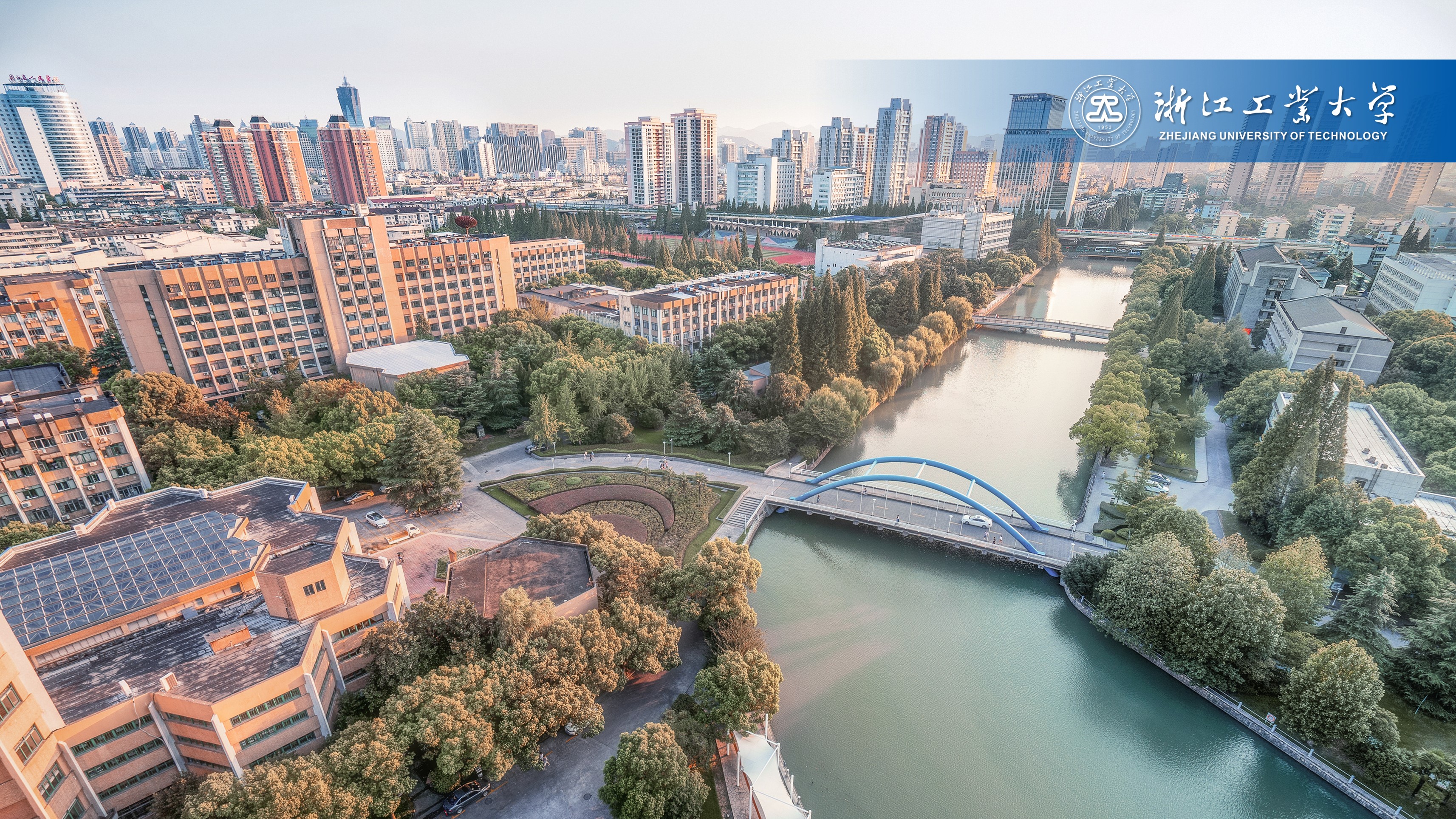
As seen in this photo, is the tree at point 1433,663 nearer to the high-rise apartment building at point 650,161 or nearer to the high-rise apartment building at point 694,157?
the high-rise apartment building at point 694,157

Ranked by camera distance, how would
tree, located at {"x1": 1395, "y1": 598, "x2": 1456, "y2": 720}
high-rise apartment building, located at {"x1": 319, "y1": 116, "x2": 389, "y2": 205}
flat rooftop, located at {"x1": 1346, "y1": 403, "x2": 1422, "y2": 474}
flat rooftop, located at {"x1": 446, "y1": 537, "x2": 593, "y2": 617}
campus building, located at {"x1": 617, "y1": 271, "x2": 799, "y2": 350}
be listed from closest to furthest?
tree, located at {"x1": 1395, "y1": 598, "x2": 1456, "y2": 720} < flat rooftop, located at {"x1": 446, "y1": 537, "x2": 593, "y2": 617} < flat rooftop, located at {"x1": 1346, "y1": 403, "x2": 1422, "y2": 474} < campus building, located at {"x1": 617, "y1": 271, "x2": 799, "y2": 350} < high-rise apartment building, located at {"x1": 319, "y1": 116, "x2": 389, "y2": 205}

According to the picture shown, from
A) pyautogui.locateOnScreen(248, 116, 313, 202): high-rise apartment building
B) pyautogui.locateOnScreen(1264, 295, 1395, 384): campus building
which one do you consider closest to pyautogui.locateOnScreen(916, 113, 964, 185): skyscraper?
pyautogui.locateOnScreen(1264, 295, 1395, 384): campus building

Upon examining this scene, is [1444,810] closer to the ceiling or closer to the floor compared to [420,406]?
closer to the floor

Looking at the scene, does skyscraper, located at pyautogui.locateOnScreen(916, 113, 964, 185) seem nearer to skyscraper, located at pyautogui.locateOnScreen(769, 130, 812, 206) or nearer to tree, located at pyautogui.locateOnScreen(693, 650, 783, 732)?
skyscraper, located at pyautogui.locateOnScreen(769, 130, 812, 206)

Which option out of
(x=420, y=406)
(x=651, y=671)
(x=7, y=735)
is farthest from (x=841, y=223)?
(x=7, y=735)

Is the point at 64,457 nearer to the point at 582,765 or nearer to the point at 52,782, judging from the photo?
the point at 52,782

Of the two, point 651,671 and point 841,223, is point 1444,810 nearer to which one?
point 651,671
